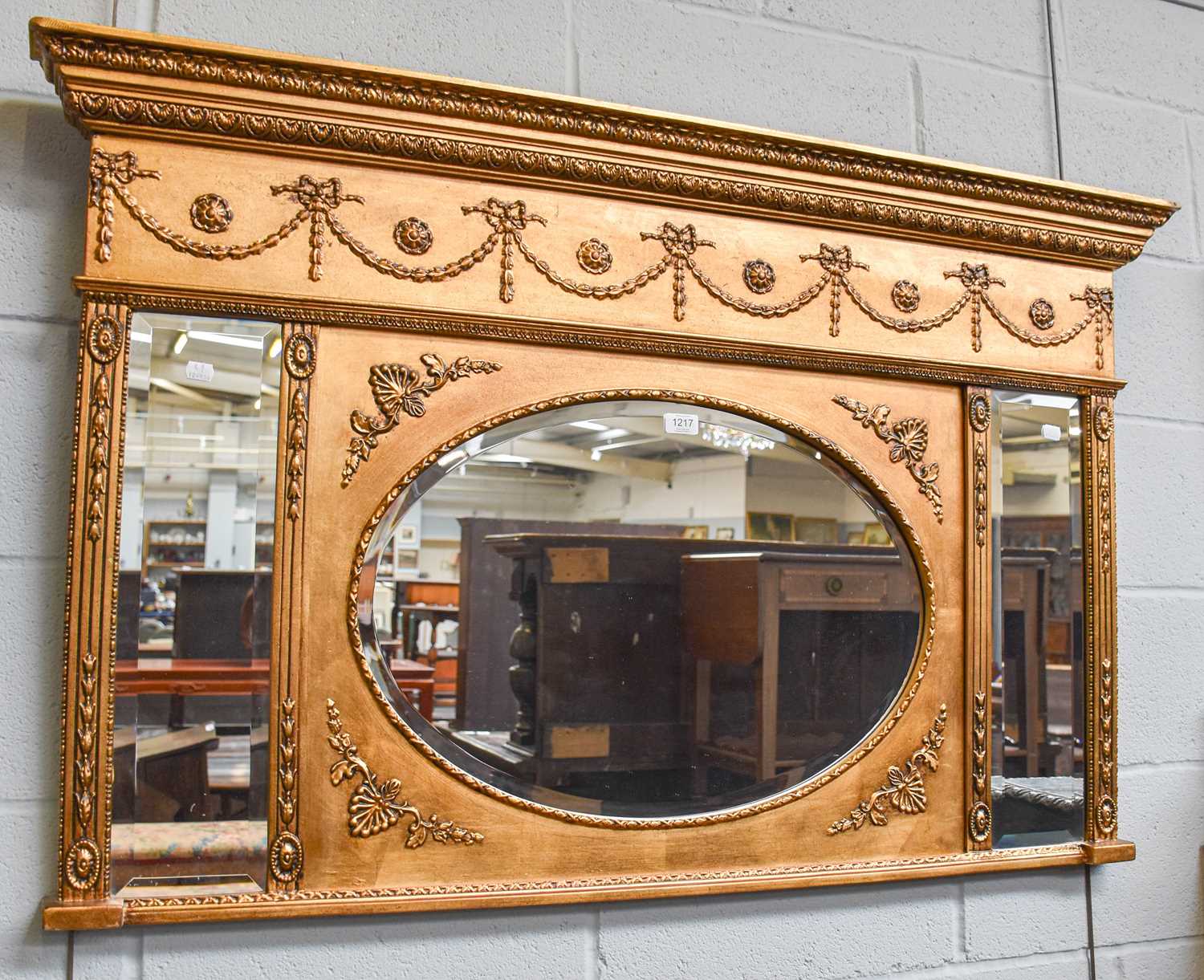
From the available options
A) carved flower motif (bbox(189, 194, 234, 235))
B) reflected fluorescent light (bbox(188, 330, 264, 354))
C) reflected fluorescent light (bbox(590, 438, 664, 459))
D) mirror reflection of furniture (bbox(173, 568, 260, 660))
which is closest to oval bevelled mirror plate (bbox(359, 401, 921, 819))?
reflected fluorescent light (bbox(590, 438, 664, 459))

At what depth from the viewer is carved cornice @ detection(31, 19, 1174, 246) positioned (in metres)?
1.03

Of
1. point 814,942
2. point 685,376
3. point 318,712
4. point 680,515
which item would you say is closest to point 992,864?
point 814,942

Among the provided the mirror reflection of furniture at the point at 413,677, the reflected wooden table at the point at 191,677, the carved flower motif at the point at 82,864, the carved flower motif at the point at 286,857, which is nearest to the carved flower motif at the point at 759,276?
the mirror reflection of furniture at the point at 413,677

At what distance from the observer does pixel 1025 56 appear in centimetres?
147

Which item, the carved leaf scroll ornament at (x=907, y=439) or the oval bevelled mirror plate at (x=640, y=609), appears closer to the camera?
the oval bevelled mirror plate at (x=640, y=609)

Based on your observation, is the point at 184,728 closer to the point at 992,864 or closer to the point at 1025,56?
the point at 992,864

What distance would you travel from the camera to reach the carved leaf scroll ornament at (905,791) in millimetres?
1276

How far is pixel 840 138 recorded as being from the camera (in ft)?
4.49

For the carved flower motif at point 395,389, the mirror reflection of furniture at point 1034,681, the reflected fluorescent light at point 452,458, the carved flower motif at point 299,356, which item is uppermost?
the carved flower motif at point 299,356

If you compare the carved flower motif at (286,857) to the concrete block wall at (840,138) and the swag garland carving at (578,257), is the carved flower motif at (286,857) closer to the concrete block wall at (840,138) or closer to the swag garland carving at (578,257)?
the concrete block wall at (840,138)

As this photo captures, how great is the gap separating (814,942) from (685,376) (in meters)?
0.70

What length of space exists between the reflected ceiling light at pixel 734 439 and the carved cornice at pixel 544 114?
321mm

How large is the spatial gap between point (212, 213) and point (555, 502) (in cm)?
47

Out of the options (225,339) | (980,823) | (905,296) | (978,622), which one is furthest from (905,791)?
(225,339)
